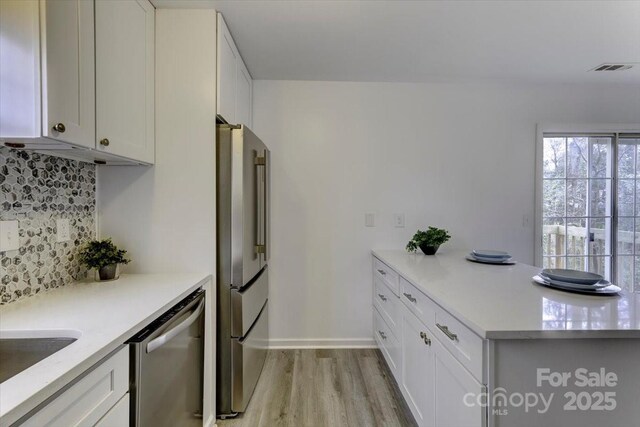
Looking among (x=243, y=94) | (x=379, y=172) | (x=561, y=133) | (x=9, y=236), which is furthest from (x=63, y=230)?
(x=561, y=133)

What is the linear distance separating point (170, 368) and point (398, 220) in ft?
6.93

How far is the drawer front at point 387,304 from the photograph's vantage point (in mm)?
2008

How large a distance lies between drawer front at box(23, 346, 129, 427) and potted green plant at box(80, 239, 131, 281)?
768 mm

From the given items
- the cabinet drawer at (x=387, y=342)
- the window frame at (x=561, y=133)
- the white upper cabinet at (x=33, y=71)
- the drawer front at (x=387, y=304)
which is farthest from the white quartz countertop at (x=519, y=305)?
the white upper cabinet at (x=33, y=71)

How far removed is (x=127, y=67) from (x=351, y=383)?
7.71 feet

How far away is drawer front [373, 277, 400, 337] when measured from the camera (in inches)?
79.0

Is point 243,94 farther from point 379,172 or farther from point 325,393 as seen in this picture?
point 325,393

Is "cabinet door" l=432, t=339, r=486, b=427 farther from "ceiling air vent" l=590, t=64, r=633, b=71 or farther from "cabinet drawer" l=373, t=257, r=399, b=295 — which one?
"ceiling air vent" l=590, t=64, r=633, b=71

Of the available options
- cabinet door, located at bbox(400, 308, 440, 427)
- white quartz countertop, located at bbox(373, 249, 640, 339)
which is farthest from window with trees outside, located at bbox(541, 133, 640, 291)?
cabinet door, located at bbox(400, 308, 440, 427)

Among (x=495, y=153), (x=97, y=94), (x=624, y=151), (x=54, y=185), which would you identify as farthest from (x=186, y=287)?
(x=624, y=151)

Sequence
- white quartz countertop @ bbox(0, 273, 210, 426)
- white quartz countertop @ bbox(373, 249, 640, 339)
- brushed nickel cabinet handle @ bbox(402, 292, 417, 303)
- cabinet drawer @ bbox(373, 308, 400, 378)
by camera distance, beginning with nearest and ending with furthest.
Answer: white quartz countertop @ bbox(0, 273, 210, 426) < white quartz countertop @ bbox(373, 249, 640, 339) < brushed nickel cabinet handle @ bbox(402, 292, 417, 303) < cabinet drawer @ bbox(373, 308, 400, 378)

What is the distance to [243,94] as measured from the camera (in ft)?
7.75

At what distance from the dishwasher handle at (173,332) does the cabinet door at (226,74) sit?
1090mm

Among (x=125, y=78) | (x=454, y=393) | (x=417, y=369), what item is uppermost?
(x=125, y=78)
